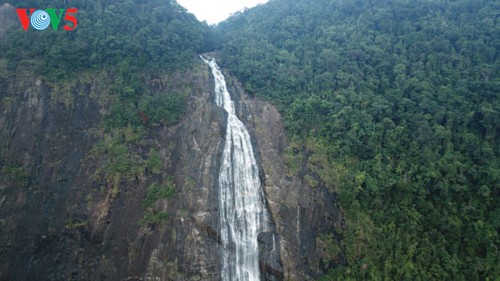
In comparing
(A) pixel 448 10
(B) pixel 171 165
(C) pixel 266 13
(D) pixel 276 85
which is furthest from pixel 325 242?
(C) pixel 266 13

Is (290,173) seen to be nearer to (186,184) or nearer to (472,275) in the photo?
(186,184)

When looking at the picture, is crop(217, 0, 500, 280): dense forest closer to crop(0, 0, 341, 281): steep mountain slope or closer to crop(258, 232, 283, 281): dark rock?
crop(0, 0, 341, 281): steep mountain slope

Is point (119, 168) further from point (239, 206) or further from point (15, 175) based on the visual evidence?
point (239, 206)

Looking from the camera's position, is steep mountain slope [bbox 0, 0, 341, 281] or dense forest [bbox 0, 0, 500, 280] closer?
steep mountain slope [bbox 0, 0, 341, 281]

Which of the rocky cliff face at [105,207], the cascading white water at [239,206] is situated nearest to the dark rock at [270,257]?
the rocky cliff face at [105,207]

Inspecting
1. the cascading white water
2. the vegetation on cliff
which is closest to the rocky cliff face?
the vegetation on cliff

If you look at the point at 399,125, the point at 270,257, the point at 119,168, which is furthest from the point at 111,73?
the point at 399,125
